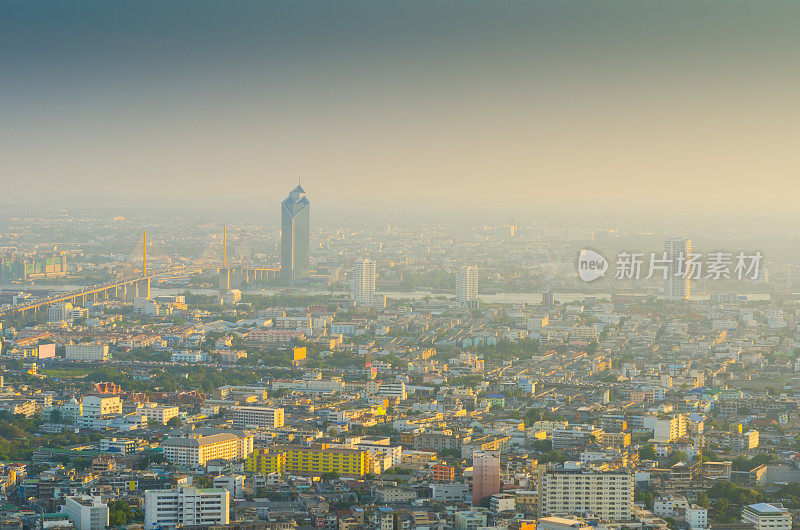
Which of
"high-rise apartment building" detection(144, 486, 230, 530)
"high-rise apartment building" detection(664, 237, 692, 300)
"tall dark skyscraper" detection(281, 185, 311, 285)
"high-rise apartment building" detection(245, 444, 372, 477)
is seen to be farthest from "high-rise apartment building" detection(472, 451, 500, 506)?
"tall dark skyscraper" detection(281, 185, 311, 285)

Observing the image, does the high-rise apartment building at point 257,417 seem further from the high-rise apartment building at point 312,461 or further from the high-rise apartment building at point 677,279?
the high-rise apartment building at point 677,279

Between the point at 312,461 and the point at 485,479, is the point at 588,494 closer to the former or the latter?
the point at 485,479

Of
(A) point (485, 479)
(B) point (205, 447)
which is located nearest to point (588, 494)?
(A) point (485, 479)

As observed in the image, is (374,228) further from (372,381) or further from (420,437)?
(420,437)

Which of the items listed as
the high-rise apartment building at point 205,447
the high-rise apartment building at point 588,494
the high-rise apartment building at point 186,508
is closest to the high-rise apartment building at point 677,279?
the high-rise apartment building at point 205,447

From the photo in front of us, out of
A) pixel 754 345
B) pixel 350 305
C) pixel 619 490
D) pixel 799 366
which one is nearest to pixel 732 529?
pixel 619 490

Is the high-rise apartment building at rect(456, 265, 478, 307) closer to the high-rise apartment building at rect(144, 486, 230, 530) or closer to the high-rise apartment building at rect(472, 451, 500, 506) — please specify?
the high-rise apartment building at rect(472, 451, 500, 506)
